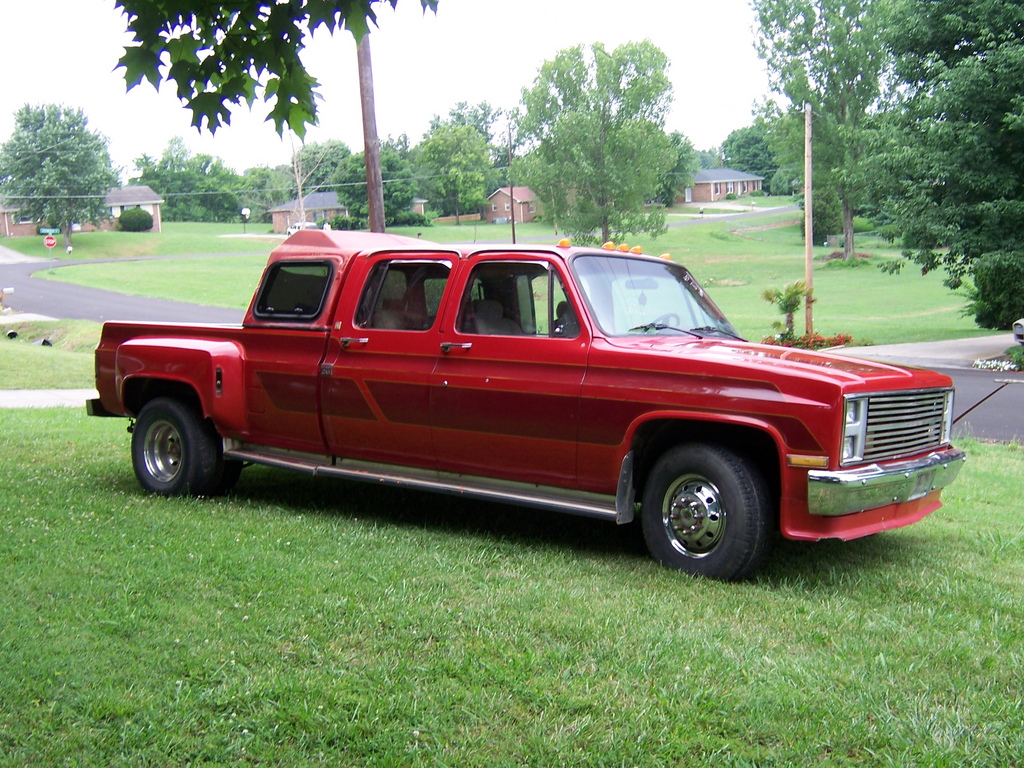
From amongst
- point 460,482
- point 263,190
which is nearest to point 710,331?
point 460,482

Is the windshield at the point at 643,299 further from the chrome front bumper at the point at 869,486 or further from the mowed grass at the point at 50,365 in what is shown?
the mowed grass at the point at 50,365

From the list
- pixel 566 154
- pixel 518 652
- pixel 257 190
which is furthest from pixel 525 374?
pixel 257 190

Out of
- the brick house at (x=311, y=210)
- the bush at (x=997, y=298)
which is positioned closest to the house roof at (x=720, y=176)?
the brick house at (x=311, y=210)

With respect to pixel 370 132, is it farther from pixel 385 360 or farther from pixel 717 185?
pixel 717 185

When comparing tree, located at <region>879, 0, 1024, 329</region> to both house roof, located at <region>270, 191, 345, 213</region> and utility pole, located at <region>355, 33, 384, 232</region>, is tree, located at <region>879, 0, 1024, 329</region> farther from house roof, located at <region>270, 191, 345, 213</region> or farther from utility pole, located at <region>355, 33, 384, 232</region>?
house roof, located at <region>270, 191, 345, 213</region>

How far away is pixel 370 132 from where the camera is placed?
15031mm

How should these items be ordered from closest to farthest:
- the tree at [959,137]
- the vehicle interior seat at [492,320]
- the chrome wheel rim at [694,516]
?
1. the chrome wheel rim at [694,516]
2. the vehicle interior seat at [492,320]
3. the tree at [959,137]

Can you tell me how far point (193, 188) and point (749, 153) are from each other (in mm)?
71722

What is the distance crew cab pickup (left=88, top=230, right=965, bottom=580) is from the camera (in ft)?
18.1

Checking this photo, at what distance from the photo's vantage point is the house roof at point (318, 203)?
98.3 m

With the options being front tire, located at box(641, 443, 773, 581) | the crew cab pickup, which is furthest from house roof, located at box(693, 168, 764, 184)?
front tire, located at box(641, 443, 773, 581)

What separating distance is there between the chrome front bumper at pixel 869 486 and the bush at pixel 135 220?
303 feet

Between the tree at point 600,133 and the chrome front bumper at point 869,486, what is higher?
the tree at point 600,133

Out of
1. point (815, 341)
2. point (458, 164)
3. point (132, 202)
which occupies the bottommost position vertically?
point (815, 341)
